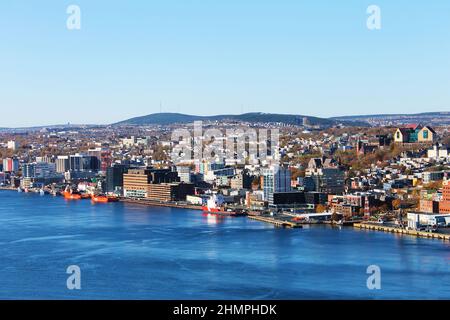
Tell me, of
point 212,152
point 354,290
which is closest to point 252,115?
point 212,152

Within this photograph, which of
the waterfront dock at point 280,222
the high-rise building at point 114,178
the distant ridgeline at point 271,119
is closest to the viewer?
the waterfront dock at point 280,222

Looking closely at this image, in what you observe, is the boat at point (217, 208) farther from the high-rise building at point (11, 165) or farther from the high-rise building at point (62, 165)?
the high-rise building at point (11, 165)

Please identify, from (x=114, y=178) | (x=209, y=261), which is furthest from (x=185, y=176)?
(x=209, y=261)

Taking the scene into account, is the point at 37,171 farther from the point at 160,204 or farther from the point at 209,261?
the point at 209,261

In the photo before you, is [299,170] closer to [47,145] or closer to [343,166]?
[343,166]

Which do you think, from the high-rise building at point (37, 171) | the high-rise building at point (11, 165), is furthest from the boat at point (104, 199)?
the high-rise building at point (11, 165)

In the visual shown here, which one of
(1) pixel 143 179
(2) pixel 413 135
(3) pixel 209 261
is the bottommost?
(3) pixel 209 261

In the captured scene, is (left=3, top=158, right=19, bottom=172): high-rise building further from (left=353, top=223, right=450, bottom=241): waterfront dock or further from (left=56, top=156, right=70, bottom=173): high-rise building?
(left=353, top=223, right=450, bottom=241): waterfront dock
